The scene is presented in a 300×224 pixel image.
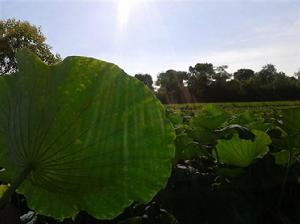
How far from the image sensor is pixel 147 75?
83.8 m

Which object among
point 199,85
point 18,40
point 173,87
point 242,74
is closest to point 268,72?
point 242,74

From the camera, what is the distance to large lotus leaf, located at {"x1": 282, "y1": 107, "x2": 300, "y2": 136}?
126cm

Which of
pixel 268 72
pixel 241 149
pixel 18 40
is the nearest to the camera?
pixel 241 149

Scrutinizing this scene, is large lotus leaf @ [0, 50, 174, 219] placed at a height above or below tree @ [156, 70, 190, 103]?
below

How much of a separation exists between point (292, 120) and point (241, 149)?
0.18 meters

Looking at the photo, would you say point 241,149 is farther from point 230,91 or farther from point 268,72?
point 268,72

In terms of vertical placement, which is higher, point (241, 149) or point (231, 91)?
point (231, 91)

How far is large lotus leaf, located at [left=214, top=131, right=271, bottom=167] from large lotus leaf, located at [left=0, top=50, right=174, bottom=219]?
597 mm

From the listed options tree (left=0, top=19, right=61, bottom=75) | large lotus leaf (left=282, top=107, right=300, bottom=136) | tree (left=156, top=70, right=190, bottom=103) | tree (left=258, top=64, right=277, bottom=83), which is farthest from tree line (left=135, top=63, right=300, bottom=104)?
large lotus leaf (left=282, top=107, right=300, bottom=136)

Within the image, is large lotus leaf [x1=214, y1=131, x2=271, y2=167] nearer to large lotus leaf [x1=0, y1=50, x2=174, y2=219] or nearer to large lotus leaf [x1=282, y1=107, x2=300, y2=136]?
large lotus leaf [x1=282, y1=107, x2=300, y2=136]

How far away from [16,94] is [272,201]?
0.91 meters

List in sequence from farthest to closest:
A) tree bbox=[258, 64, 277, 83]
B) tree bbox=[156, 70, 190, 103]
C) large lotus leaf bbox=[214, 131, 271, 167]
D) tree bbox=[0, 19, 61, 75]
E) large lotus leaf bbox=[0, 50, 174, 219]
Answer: tree bbox=[258, 64, 277, 83] < tree bbox=[156, 70, 190, 103] < tree bbox=[0, 19, 61, 75] < large lotus leaf bbox=[214, 131, 271, 167] < large lotus leaf bbox=[0, 50, 174, 219]

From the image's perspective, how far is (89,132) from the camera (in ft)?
2.04

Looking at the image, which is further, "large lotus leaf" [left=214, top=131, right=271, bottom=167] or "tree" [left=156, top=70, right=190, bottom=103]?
"tree" [left=156, top=70, right=190, bottom=103]
